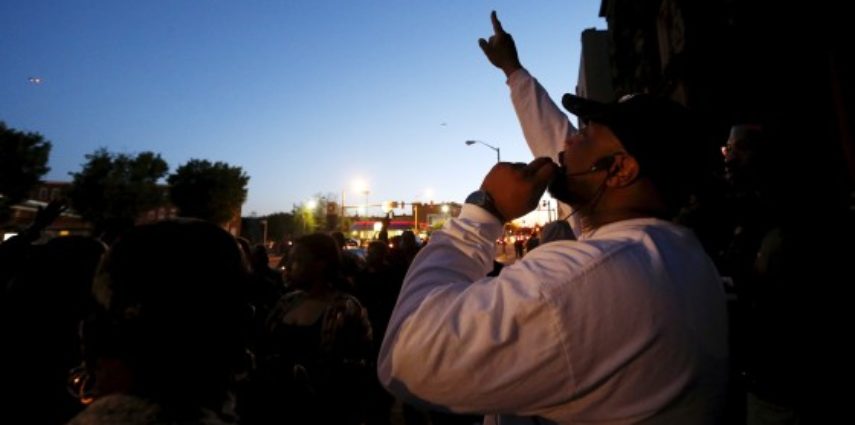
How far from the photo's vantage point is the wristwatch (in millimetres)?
1485

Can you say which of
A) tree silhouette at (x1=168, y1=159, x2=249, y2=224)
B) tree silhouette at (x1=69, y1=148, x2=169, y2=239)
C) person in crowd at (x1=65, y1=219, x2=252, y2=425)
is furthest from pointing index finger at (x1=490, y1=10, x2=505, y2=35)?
tree silhouette at (x1=168, y1=159, x2=249, y2=224)

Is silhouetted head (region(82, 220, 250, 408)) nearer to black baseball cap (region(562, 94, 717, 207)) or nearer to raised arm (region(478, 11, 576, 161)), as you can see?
black baseball cap (region(562, 94, 717, 207))

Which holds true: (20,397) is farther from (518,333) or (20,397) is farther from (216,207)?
(216,207)

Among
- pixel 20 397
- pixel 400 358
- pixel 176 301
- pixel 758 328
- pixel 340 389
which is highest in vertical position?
pixel 176 301

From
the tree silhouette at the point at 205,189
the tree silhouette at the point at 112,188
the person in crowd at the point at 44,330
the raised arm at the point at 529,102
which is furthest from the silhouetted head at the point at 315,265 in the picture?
the tree silhouette at the point at 205,189

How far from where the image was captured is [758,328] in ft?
7.84

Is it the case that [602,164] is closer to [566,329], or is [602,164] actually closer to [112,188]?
[566,329]

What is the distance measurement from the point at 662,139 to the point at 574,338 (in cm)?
78

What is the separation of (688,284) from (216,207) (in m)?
71.7

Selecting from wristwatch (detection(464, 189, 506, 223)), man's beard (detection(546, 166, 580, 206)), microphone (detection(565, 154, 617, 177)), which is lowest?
wristwatch (detection(464, 189, 506, 223))

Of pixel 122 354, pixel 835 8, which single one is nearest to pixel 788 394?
pixel 122 354

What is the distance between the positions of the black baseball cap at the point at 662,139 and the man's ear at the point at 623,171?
0.06ft

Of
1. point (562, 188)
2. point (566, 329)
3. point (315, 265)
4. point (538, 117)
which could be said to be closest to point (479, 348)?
point (566, 329)

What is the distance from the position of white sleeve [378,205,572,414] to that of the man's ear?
538 millimetres
